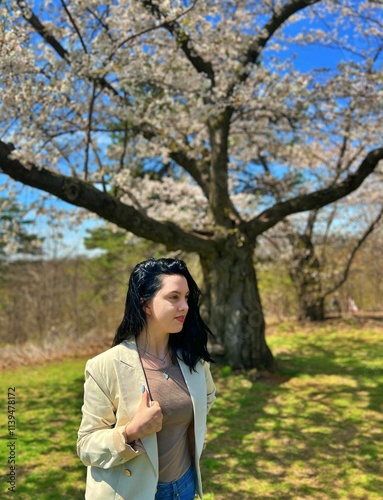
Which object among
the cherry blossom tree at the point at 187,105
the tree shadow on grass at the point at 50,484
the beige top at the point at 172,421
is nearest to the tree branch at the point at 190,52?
the cherry blossom tree at the point at 187,105

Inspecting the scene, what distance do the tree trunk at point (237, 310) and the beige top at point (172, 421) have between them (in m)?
4.84

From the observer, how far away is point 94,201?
17.5ft

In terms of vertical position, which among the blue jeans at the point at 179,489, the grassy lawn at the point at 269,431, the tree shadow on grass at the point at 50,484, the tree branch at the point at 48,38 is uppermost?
the tree branch at the point at 48,38

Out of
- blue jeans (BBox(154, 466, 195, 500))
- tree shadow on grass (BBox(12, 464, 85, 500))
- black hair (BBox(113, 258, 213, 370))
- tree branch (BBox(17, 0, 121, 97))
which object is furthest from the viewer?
tree branch (BBox(17, 0, 121, 97))

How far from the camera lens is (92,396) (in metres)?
1.71

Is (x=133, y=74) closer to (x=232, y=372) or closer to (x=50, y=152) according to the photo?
(x=50, y=152)

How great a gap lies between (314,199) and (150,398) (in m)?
5.60

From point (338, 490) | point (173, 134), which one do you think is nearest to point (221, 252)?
point (173, 134)

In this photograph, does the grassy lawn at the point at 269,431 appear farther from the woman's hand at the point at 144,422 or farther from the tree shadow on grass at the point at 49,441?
the woman's hand at the point at 144,422

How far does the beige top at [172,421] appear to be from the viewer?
176cm

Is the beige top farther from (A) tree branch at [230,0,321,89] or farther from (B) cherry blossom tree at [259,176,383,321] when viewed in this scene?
(B) cherry blossom tree at [259,176,383,321]

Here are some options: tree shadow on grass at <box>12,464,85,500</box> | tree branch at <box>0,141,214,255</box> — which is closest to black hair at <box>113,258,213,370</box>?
tree shadow on grass at <box>12,464,85,500</box>

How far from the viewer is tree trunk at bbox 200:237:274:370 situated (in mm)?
6648

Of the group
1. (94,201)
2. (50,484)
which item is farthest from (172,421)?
(94,201)
